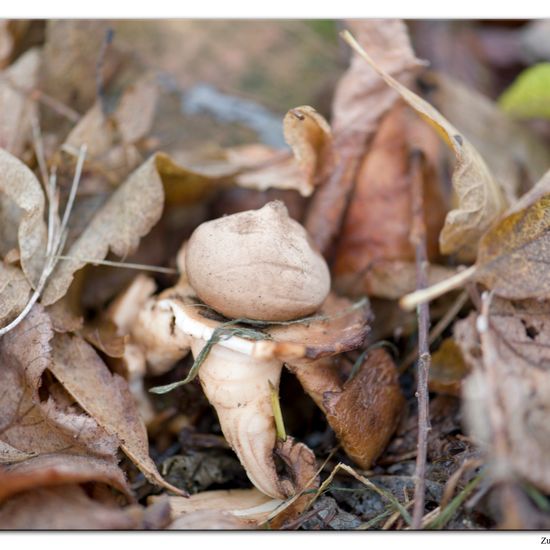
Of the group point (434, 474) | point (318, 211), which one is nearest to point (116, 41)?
point (318, 211)

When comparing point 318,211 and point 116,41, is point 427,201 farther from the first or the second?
point 116,41

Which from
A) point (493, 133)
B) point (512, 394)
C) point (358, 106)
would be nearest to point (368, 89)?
point (358, 106)

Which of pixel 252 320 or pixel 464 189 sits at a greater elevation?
pixel 464 189

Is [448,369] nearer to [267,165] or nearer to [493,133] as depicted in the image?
[267,165]

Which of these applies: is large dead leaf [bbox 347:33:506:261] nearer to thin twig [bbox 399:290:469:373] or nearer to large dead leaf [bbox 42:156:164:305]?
thin twig [bbox 399:290:469:373]

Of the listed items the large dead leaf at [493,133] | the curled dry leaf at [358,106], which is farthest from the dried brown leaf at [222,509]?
the large dead leaf at [493,133]

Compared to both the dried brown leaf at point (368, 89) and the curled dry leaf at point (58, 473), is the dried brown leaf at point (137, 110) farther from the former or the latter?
the curled dry leaf at point (58, 473)
